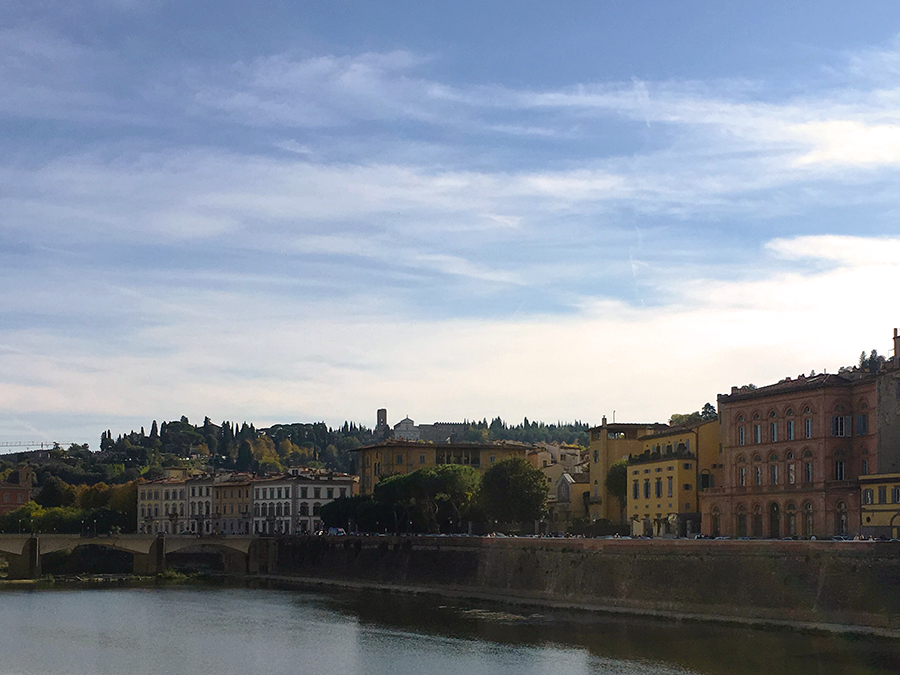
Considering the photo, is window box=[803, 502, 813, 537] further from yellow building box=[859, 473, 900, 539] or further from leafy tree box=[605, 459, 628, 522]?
leafy tree box=[605, 459, 628, 522]

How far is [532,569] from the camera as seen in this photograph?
8275 centimetres

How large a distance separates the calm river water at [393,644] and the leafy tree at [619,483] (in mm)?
24295

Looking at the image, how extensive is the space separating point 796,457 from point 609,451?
87.4 ft

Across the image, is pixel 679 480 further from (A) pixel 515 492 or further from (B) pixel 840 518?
(A) pixel 515 492

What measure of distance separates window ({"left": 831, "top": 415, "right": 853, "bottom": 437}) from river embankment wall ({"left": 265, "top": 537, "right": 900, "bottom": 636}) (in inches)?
596

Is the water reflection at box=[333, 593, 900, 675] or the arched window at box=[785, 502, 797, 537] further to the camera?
the arched window at box=[785, 502, 797, 537]

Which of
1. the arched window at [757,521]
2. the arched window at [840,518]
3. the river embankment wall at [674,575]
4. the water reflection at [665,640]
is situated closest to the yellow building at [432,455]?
the river embankment wall at [674,575]

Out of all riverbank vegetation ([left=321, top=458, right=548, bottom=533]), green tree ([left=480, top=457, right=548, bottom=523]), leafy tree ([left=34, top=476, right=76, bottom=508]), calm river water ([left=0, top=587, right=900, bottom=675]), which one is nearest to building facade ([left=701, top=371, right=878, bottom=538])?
calm river water ([left=0, top=587, right=900, bottom=675])

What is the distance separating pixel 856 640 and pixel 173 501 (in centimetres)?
11341

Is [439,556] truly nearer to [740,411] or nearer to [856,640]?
[740,411]

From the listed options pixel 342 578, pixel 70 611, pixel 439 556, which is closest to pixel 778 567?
pixel 439 556

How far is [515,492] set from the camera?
104000mm

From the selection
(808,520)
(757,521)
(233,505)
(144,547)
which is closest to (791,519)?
(808,520)

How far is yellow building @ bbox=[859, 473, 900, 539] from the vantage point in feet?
231
